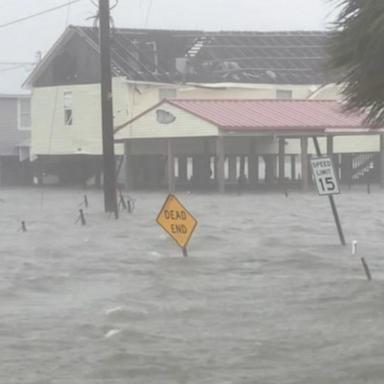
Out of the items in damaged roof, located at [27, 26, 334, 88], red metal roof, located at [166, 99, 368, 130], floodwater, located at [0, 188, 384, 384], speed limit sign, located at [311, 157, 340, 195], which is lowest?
floodwater, located at [0, 188, 384, 384]

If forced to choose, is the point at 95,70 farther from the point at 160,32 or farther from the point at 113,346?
the point at 113,346

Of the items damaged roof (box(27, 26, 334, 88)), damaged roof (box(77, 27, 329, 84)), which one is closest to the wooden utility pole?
damaged roof (box(27, 26, 334, 88))

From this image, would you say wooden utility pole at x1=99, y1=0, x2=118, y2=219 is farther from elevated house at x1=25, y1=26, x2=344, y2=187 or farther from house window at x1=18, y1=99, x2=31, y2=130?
house window at x1=18, y1=99, x2=31, y2=130

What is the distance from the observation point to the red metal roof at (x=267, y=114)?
1699 inches

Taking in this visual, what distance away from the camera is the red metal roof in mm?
43156

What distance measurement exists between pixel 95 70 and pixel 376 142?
48.8 ft

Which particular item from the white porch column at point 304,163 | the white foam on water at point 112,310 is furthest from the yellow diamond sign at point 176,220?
the white porch column at point 304,163

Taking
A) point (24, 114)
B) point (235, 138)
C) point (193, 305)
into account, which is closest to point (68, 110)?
point (24, 114)

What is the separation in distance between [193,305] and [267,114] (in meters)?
32.3

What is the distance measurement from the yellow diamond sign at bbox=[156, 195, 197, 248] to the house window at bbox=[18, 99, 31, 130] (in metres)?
44.6

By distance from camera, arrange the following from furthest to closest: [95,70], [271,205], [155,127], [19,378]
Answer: [95,70] < [155,127] < [271,205] < [19,378]

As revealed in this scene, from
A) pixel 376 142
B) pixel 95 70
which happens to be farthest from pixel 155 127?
pixel 376 142

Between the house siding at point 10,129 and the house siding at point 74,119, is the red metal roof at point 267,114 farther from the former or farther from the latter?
the house siding at point 10,129

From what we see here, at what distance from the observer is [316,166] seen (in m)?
18.5
